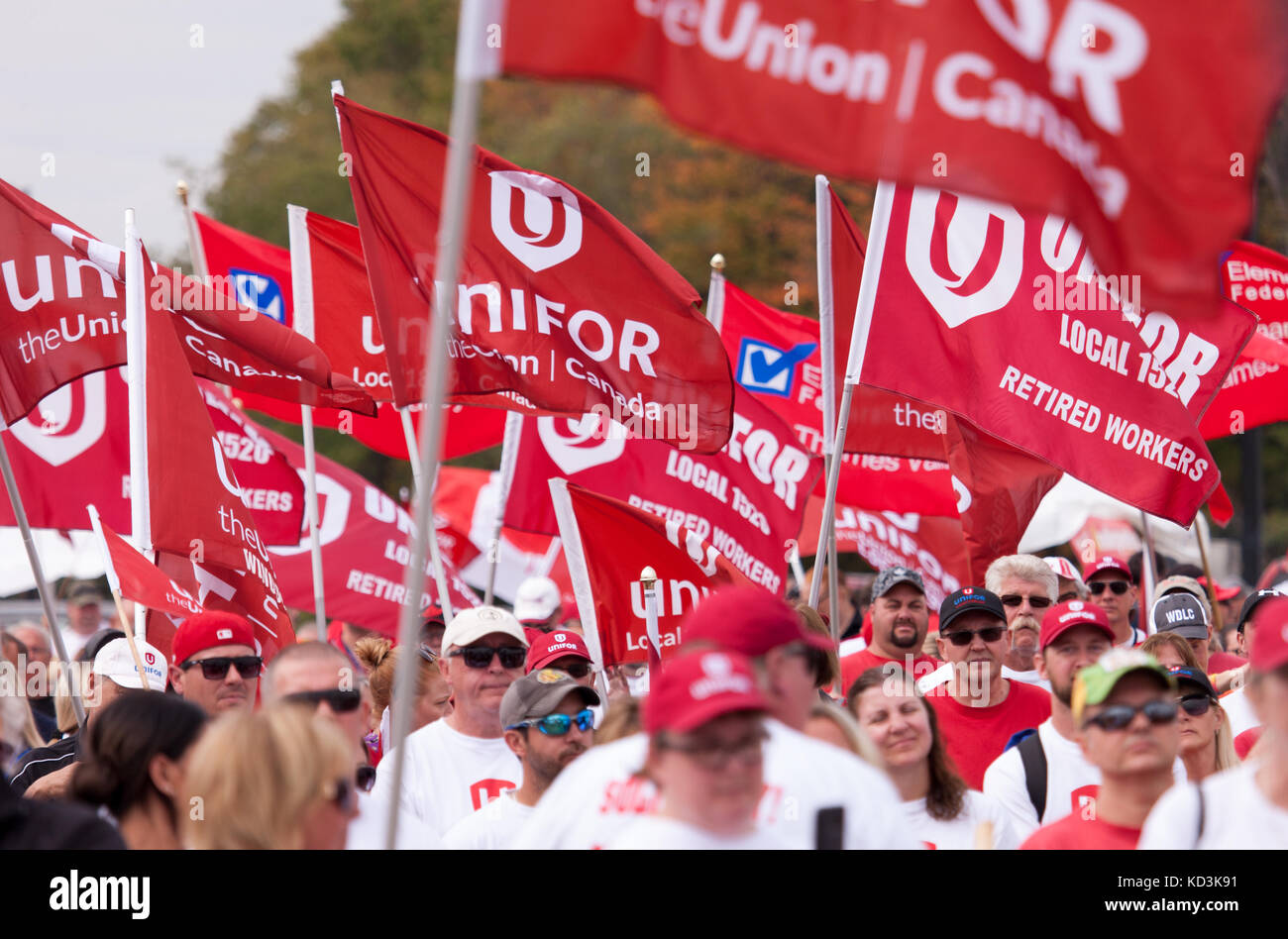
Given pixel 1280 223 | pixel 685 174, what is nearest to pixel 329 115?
pixel 685 174

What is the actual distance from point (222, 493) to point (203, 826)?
4394 millimetres

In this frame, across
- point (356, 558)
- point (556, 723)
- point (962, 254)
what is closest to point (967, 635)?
point (962, 254)

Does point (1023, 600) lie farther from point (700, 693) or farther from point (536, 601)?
point (700, 693)

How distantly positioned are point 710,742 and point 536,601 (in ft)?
26.2

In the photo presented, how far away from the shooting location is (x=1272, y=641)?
156 inches

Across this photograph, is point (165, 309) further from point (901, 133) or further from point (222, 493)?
point (901, 133)

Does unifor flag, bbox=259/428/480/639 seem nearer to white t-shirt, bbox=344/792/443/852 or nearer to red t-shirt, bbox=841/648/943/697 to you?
red t-shirt, bbox=841/648/943/697

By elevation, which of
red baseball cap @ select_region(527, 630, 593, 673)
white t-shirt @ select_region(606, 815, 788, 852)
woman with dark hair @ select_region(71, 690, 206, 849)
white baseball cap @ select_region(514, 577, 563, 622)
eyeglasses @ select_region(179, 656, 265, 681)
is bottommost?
white baseball cap @ select_region(514, 577, 563, 622)

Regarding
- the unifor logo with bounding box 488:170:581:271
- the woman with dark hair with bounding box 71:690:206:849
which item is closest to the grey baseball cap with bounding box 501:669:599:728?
the woman with dark hair with bounding box 71:690:206:849

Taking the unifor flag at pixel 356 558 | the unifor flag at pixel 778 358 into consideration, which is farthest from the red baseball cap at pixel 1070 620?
the unifor flag at pixel 356 558

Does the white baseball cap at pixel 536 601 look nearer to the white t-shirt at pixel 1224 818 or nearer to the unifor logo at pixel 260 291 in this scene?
the unifor logo at pixel 260 291

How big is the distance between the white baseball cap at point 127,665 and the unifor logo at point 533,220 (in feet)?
8.22

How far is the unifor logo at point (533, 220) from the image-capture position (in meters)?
8.24

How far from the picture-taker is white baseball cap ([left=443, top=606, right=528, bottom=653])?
6883 mm
